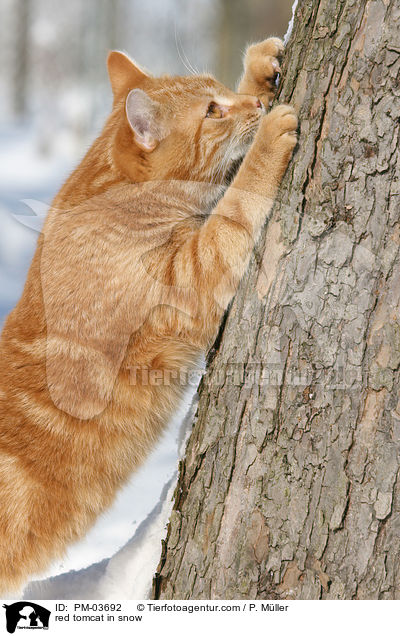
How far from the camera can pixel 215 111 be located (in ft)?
6.97

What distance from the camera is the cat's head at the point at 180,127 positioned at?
2.00 meters

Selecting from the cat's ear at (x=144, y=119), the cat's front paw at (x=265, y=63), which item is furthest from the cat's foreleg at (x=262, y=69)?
the cat's ear at (x=144, y=119)

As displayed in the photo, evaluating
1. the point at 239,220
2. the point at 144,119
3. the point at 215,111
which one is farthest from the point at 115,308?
the point at 215,111

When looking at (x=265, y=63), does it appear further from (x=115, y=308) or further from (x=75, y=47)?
(x=75, y=47)

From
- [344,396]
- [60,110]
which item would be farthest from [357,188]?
[60,110]

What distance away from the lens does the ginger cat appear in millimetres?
1803

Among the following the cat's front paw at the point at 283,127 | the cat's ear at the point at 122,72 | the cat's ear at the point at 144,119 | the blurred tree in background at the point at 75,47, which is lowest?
the cat's front paw at the point at 283,127

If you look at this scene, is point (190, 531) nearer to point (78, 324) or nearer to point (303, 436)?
point (303, 436)

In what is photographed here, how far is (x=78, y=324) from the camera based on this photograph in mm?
1866

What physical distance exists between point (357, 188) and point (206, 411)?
662 millimetres

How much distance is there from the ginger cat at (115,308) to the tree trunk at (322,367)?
0.23 metres

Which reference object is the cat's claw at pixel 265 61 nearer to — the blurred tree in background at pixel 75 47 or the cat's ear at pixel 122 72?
the cat's ear at pixel 122 72

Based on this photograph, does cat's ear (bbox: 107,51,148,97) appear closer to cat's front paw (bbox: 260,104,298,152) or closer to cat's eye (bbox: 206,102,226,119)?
cat's eye (bbox: 206,102,226,119)
